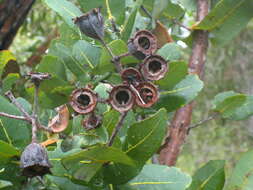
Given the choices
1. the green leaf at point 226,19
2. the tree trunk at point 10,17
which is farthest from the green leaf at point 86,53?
the tree trunk at point 10,17

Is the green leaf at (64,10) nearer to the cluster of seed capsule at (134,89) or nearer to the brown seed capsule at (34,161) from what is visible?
the cluster of seed capsule at (134,89)

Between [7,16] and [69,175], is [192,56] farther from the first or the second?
[7,16]

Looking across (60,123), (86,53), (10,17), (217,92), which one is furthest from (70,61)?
(217,92)

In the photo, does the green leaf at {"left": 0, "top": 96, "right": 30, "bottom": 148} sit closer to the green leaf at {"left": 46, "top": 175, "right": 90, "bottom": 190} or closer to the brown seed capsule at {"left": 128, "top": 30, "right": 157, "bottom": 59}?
the green leaf at {"left": 46, "top": 175, "right": 90, "bottom": 190}

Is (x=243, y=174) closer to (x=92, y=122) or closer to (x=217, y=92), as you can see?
(x=92, y=122)

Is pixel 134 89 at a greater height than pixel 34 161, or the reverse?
pixel 134 89

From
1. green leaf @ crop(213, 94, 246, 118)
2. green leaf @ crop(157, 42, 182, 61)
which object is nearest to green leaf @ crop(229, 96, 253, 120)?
green leaf @ crop(213, 94, 246, 118)
